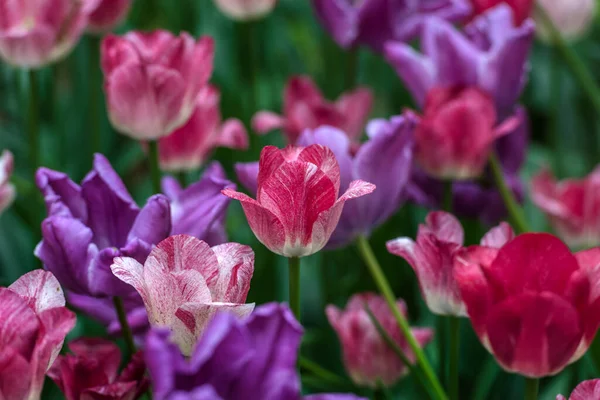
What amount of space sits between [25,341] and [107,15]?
22.1 inches

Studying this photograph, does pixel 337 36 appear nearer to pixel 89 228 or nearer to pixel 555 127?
pixel 555 127

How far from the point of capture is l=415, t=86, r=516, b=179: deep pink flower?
2.27ft

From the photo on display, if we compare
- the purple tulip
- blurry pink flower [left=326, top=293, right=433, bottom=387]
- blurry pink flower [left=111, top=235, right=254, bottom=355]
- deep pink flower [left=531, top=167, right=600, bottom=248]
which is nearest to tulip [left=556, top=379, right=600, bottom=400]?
blurry pink flower [left=111, top=235, right=254, bottom=355]

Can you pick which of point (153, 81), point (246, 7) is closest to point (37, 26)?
point (153, 81)

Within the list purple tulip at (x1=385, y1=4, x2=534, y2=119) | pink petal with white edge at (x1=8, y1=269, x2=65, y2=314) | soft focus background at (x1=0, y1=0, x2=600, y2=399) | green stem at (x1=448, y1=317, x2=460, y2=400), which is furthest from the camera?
soft focus background at (x1=0, y1=0, x2=600, y2=399)

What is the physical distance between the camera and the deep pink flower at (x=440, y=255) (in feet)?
1.54

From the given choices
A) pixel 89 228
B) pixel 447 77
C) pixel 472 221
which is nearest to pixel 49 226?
pixel 89 228

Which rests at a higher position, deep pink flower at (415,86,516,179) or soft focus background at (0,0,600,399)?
deep pink flower at (415,86,516,179)

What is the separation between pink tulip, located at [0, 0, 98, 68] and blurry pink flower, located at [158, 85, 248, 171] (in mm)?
120

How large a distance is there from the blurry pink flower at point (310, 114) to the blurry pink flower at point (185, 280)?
0.42 m

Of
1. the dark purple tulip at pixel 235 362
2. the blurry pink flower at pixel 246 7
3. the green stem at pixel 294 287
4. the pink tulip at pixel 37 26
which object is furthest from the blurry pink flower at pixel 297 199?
the blurry pink flower at pixel 246 7

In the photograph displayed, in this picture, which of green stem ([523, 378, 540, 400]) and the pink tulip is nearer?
green stem ([523, 378, 540, 400])

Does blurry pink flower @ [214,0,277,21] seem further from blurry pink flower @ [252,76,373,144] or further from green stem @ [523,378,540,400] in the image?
green stem @ [523,378,540,400]

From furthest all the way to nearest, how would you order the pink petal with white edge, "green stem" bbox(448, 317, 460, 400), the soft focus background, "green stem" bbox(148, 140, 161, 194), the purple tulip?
the soft focus background < the purple tulip < "green stem" bbox(148, 140, 161, 194) < "green stem" bbox(448, 317, 460, 400) < the pink petal with white edge
